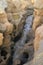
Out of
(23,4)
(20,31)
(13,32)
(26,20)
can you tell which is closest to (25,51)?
(13,32)

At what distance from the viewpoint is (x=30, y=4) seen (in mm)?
21828

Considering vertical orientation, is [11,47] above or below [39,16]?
Result: below

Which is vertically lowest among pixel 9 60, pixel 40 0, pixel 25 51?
pixel 9 60

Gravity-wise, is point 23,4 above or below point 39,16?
below

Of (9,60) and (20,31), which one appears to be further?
(20,31)

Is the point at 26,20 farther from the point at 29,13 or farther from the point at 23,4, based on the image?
the point at 23,4

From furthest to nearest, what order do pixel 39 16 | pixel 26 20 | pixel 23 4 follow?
1. pixel 23 4
2. pixel 26 20
3. pixel 39 16

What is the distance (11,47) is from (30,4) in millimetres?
9390

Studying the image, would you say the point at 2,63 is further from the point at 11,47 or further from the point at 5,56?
the point at 11,47

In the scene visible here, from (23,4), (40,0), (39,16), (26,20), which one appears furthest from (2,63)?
(23,4)

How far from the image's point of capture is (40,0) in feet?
38.2

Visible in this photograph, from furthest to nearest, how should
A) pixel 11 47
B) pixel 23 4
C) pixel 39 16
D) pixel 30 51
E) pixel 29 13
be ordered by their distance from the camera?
pixel 23 4 < pixel 29 13 < pixel 11 47 < pixel 39 16 < pixel 30 51

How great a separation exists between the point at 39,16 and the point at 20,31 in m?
4.91

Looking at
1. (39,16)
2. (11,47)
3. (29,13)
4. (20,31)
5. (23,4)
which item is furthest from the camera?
(23,4)
